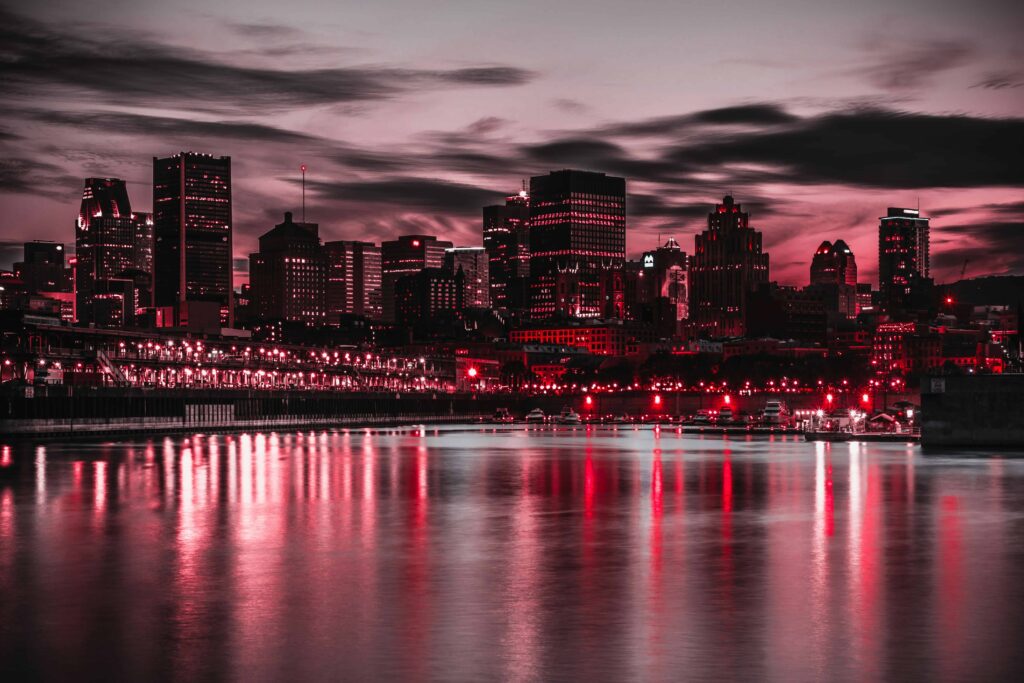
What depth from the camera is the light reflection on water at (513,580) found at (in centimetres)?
2030

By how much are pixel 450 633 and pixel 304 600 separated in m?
4.62

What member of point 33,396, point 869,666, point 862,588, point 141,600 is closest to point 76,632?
point 141,600

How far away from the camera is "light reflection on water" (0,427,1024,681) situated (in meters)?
20.3

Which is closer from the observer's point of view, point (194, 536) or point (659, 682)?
point (659, 682)

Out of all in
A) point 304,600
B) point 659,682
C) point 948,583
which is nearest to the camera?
point 659,682

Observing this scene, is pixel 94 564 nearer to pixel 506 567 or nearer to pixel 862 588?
pixel 506 567

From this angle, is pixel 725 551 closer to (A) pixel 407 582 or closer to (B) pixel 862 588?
(B) pixel 862 588

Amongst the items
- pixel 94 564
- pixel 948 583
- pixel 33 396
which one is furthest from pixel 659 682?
pixel 33 396

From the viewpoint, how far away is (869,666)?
19672mm

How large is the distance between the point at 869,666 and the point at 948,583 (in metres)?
9.06

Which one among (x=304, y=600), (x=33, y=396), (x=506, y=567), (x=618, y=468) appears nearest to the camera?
(x=304, y=600)

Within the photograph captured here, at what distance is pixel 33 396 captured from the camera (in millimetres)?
129375

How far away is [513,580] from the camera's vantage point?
1113 inches

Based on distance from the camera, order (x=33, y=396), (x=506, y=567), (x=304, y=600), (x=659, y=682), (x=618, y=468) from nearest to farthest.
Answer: (x=659, y=682)
(x=304, y=600)
(x=506, y=567)
(x=618, y=468)
(x=33, y=396)
